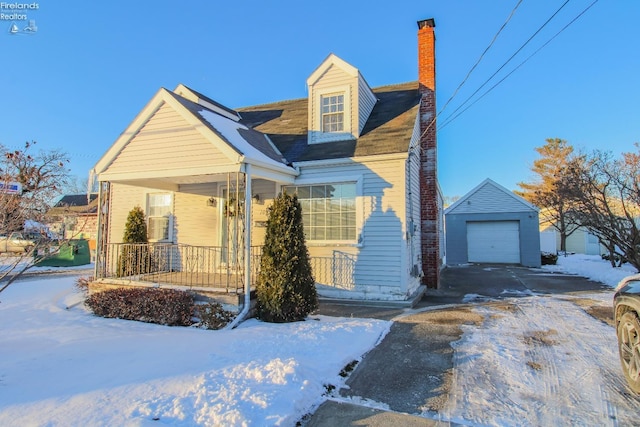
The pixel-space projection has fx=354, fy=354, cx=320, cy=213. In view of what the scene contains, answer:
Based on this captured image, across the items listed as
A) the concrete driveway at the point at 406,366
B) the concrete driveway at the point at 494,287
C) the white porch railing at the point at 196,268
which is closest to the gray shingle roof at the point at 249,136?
the white porch railing at the point at 196,268

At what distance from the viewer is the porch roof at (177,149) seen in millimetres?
7383

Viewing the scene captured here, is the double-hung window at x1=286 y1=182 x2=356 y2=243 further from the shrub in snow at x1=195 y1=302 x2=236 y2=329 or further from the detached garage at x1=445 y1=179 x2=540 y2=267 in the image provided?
the detached garage at x1=445 y1=179 x2=540 y2=267

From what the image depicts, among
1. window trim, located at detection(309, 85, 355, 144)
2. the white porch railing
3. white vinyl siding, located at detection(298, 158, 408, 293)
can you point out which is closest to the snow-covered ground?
the white porch railing

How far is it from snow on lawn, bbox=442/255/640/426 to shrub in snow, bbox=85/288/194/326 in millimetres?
5001

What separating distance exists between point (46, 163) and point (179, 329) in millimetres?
23897

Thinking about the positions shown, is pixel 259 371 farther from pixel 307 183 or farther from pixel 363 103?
pixel 363 103

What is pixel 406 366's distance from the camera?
4.78 metres

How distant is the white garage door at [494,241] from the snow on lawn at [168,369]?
16.6 m

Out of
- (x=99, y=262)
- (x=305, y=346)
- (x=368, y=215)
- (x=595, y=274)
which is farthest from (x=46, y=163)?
(x=595, y=274)

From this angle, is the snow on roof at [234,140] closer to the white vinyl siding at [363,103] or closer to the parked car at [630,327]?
the white vinyl siding at [363,103]

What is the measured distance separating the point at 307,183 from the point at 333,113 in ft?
7.48

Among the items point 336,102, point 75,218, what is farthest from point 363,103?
point 75,218

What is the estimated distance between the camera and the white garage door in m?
20.3

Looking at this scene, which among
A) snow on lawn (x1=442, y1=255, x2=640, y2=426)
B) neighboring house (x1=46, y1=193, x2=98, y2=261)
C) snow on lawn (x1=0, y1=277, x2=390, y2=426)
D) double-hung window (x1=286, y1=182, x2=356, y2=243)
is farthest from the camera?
double-hung window (x1=286, y1=182, x2=356, y2=243)
